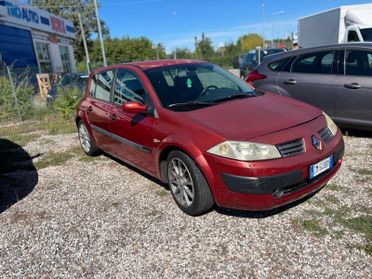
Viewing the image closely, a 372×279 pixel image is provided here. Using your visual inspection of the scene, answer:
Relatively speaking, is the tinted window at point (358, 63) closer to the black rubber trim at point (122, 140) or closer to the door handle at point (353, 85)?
the door handle at point (353, 85)

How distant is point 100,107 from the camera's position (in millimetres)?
4926

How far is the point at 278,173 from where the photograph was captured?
9.32 feet

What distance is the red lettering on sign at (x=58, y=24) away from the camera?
26.9 m

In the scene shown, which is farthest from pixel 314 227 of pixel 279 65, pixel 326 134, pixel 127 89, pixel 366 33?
pixel 366 33

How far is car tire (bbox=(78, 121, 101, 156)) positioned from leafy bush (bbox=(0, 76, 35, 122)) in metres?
5.74

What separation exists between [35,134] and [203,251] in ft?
22.2

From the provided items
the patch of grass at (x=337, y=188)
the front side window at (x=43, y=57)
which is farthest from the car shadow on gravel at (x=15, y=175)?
the front side window at (x=43, y=57)

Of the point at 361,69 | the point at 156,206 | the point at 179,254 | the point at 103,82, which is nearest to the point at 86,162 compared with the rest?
the point at 103,82

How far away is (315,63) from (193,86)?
286cm

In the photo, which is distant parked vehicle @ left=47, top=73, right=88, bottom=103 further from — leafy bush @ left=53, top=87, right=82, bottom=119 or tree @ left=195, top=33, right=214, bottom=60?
tree @ left=195, top=33, right=214, bottom=60

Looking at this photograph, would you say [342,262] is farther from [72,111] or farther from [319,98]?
[72,111]

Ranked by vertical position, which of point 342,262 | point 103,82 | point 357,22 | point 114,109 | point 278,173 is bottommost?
point 342,262

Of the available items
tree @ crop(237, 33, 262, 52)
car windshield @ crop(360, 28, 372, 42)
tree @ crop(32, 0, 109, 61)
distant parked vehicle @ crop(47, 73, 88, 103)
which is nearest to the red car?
distant parked vehicle @ crop(47, 73, 88, 103)

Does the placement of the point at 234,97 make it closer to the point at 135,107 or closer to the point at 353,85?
the point at 135,107
